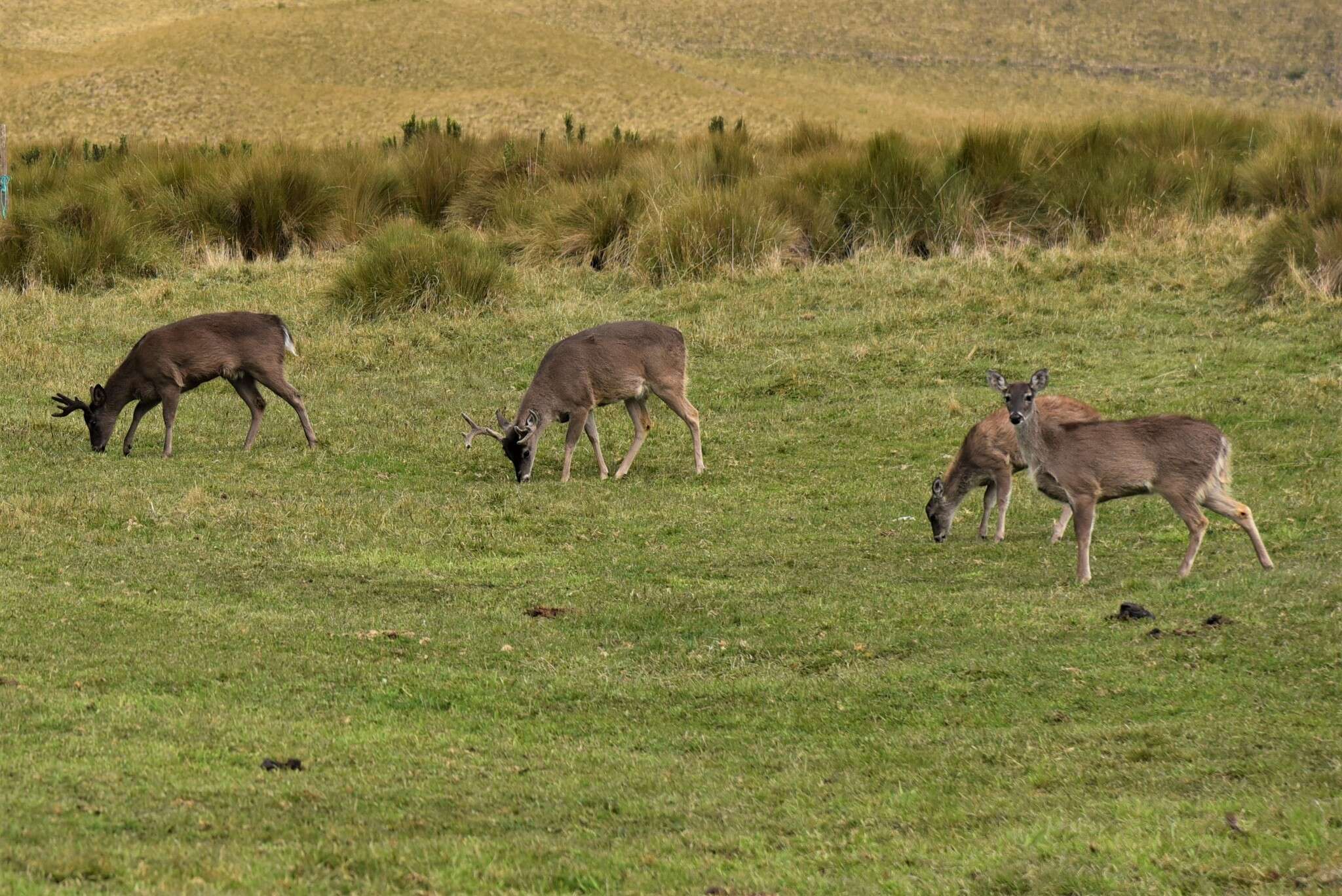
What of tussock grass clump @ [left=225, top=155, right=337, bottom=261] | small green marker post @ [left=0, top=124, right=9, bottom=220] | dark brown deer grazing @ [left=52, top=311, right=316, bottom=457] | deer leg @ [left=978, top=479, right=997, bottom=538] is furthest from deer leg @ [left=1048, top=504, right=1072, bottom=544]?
small green marker post @ [left=0, top=124, right=9, bottom=220]

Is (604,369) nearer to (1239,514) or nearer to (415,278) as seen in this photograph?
(1239,514)

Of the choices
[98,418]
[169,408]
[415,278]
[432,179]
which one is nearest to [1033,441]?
[169,408]

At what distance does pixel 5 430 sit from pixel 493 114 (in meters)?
51.8

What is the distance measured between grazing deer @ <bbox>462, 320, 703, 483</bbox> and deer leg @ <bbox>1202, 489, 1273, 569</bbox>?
5.25m

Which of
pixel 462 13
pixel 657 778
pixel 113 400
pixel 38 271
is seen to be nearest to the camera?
pixel 657 778

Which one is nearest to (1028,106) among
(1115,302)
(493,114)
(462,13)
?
(493,114)

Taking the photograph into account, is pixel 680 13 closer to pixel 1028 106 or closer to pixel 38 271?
pixel 1028 106

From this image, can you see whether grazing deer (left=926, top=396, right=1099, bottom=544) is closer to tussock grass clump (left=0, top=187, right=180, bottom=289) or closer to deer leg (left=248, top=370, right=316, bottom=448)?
deer leg (left=248, top=370, right=316, bottom=448)

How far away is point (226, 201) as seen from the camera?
2409 cm

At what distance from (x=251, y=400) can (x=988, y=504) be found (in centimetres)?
696

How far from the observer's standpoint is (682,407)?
46.6ft

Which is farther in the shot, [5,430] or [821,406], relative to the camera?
[821,406]

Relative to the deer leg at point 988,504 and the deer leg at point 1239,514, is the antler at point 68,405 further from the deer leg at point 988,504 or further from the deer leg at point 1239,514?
the deer leg at point 1239,514

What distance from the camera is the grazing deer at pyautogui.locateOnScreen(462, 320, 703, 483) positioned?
1393 cm
